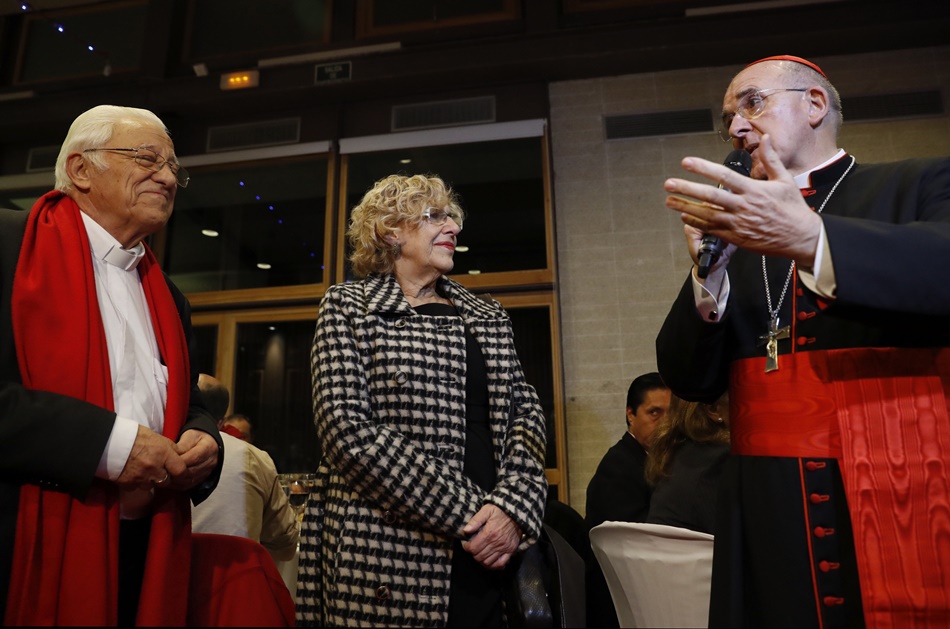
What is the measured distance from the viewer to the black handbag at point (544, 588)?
1.63 metres

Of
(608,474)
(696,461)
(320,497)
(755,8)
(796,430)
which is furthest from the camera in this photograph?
(755,8)

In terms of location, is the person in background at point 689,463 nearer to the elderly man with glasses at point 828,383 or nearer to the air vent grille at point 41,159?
the elderly man with glasses at point 828,383

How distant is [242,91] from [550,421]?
3.23 meters

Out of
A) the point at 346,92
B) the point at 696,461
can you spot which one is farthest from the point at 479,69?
the point at 696,461

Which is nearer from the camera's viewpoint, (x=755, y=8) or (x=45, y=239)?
(x=45, y=239)

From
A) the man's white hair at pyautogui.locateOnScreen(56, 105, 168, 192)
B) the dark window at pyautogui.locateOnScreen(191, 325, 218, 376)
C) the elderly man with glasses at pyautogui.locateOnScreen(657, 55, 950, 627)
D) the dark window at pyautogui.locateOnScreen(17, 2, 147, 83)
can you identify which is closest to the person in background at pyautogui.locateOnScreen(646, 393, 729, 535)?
the elderly man with glasses at pyautogui.locateOnScreen(657, 55, 950, 627)

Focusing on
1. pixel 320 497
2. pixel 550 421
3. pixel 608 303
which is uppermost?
pixel 608 303

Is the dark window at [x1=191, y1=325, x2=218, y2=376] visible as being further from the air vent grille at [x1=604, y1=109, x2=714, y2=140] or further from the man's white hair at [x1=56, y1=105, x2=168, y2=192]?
the man's white hair at [x1=56, y1=105, x2=168, y2=192]

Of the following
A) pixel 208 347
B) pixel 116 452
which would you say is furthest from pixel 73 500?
pixel 208 347

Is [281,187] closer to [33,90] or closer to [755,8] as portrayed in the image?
[33,90]

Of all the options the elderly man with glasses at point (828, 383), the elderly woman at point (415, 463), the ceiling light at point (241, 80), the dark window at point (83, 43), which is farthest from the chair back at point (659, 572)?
the dark window at point (83, 43)

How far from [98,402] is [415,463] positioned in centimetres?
66

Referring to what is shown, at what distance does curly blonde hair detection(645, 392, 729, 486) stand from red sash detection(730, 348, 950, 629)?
4.44ft

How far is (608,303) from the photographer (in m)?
4.96
